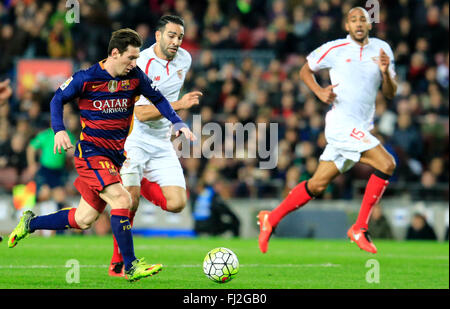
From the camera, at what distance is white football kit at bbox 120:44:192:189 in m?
9.45

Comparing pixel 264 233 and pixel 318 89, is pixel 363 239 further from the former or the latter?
pixel 318 89

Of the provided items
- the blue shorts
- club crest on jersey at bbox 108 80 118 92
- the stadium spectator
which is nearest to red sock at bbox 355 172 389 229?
club crest on jersey at bbox 108 80 118 92

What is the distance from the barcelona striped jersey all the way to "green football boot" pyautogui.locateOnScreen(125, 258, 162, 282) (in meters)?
1.08

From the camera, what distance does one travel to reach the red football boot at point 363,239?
388 inches

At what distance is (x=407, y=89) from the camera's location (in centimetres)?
1814

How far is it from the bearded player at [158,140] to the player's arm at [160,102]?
79 cm

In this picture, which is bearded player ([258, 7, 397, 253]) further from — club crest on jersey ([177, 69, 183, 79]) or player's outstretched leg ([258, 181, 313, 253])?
club crest on jersey ([177, 69, 183, 79])

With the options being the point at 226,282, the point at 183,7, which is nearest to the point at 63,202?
the point at 183,7

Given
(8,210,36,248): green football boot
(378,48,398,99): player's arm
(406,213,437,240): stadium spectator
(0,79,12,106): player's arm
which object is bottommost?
(406,213,437,240): stadium spectator

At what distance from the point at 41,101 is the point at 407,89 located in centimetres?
749

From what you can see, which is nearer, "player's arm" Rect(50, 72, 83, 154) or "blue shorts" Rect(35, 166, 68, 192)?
"player's arm" Rect(50, 72, 83, 154)

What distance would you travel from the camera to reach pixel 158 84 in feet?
31.1

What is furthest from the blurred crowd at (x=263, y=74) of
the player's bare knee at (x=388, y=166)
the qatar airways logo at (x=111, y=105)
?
the qatar airways logo at (x=111, y=105)

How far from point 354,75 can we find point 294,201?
162cm
